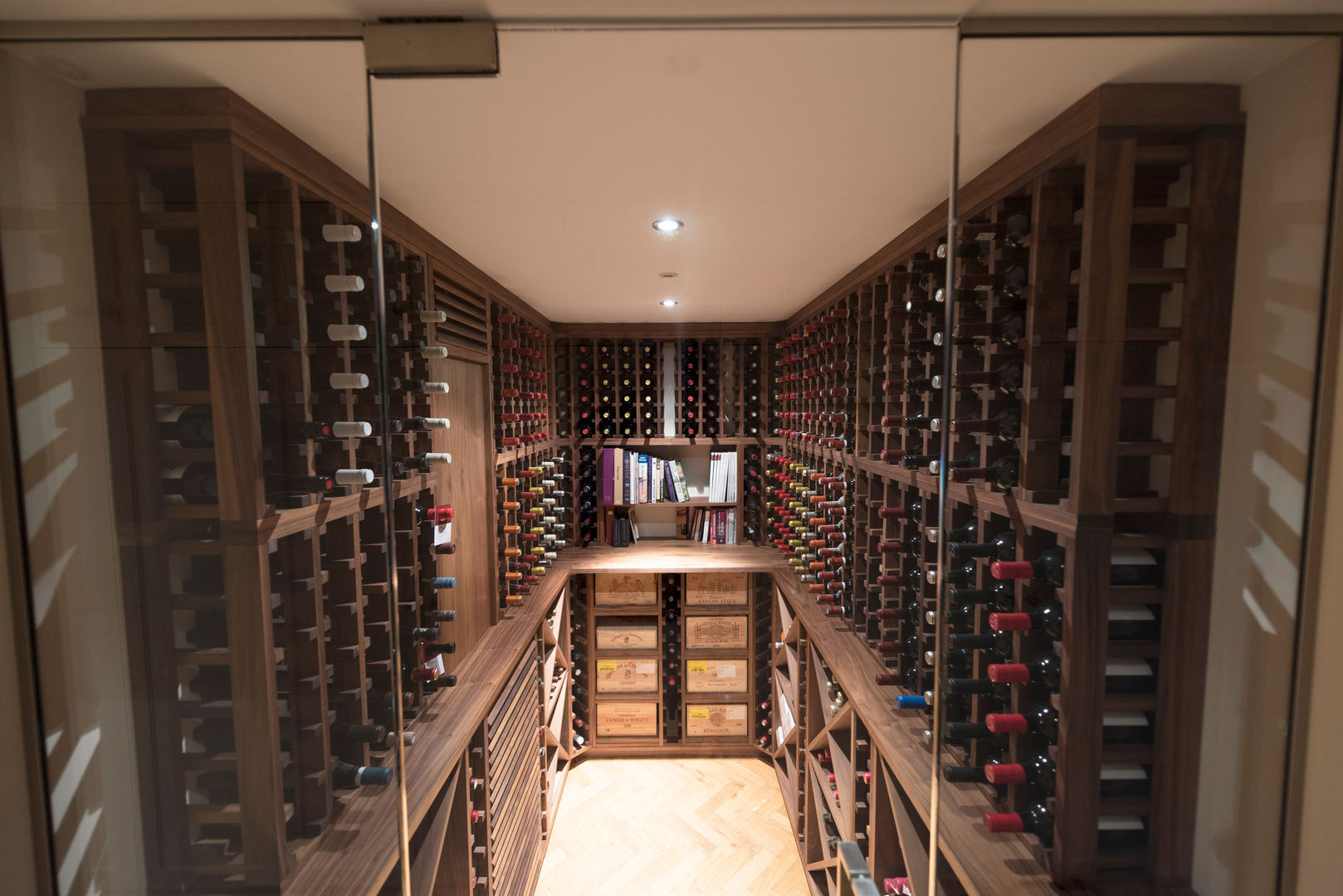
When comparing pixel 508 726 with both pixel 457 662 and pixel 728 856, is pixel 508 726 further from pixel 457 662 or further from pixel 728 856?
pixel 728 856

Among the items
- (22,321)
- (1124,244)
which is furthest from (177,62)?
(1124,244)

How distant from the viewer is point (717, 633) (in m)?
2.79

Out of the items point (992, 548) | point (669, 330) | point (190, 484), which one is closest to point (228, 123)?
point (190, 484)

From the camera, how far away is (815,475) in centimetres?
219

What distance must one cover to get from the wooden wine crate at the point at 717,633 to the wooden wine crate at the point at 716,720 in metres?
0.32

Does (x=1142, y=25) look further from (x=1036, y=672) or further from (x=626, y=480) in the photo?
(x=626, y=480)

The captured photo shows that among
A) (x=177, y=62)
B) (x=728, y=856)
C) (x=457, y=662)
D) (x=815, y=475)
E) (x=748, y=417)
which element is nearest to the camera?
(x=177, y=62)

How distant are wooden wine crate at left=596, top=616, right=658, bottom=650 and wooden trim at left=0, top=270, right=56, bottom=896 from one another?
2.22 meters

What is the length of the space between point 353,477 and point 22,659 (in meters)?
0.42

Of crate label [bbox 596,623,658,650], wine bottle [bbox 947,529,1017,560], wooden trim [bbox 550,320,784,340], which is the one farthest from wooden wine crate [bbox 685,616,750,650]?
wine bottle [bbox 947,529,1017,560]

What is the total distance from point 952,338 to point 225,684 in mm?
1066

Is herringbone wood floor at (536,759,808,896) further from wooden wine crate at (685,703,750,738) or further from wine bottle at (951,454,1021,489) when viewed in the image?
wine bottle at (951,454,1021,489)

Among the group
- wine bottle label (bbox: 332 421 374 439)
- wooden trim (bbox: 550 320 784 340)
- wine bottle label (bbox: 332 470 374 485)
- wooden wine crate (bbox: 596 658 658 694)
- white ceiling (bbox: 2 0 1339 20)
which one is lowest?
wooden wine crate (bbox: 596 658 658 694)

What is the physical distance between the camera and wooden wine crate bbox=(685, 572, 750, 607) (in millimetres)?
2760
